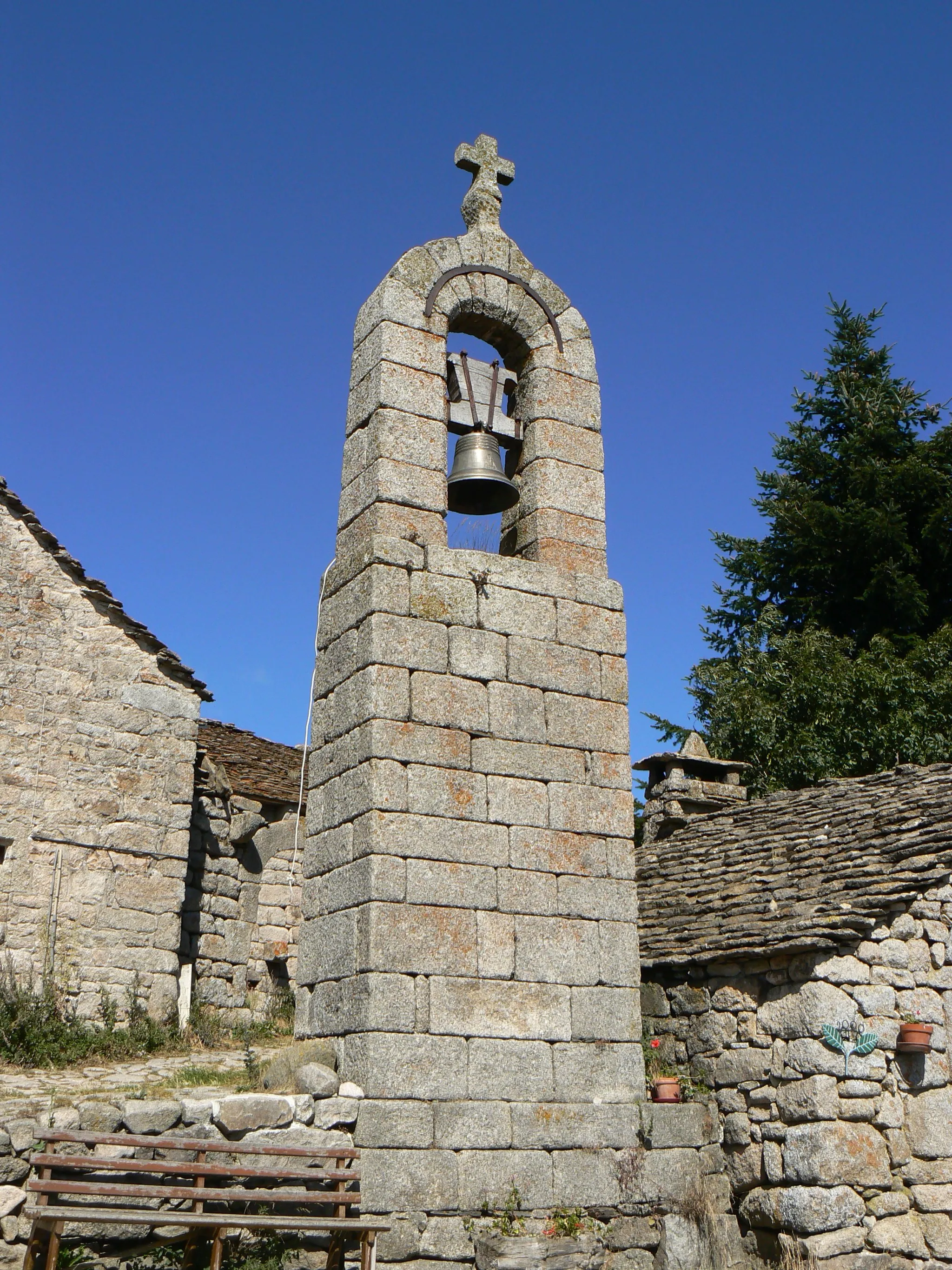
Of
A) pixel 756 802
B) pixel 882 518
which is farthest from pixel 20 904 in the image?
pixel 882 518

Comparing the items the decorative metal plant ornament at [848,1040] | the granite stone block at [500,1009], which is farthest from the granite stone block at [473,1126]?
the decorative metal plant ornament at [848,1040]

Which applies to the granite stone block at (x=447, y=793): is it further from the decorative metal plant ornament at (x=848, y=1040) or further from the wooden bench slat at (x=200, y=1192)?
Answer: the decorative metal plant ornament at (x=848, y=1040)

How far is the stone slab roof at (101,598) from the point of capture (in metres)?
10.1

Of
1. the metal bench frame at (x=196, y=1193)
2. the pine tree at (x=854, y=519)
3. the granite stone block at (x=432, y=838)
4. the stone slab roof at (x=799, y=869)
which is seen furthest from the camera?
the pine tree at (x=854, y=519)

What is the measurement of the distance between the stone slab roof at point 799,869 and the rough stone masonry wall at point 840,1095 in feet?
0.56

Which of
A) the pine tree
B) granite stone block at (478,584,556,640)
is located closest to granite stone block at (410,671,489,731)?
granite stone block at (478,584,556,640)

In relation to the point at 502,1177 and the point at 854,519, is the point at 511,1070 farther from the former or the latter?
the point at 854,519

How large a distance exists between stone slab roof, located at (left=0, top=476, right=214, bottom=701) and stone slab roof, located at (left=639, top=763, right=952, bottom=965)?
4500 mm

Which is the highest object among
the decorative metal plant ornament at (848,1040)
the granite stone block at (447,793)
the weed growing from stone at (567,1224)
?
the granite stone block at (447,793)

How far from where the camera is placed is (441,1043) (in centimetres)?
574

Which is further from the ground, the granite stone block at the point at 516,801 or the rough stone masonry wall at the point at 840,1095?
the granite stone block at the point at 516,801

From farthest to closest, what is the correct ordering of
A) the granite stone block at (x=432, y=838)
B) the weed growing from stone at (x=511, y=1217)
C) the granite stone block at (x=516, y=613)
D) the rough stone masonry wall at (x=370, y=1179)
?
the granite stone block at (x=516, y=613) < the granite stone block at (x=432, y=838) < the weed growing from stone at (x=511, y=1217) < the rough stone masonry wall at (x=370, y=1179)

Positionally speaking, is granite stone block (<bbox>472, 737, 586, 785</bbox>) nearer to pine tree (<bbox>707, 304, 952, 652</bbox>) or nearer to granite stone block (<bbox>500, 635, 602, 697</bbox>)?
granite stone block (<bbox>500, 635, 602, 697</bbox>)

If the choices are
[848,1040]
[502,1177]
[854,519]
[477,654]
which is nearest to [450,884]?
[477,654]
